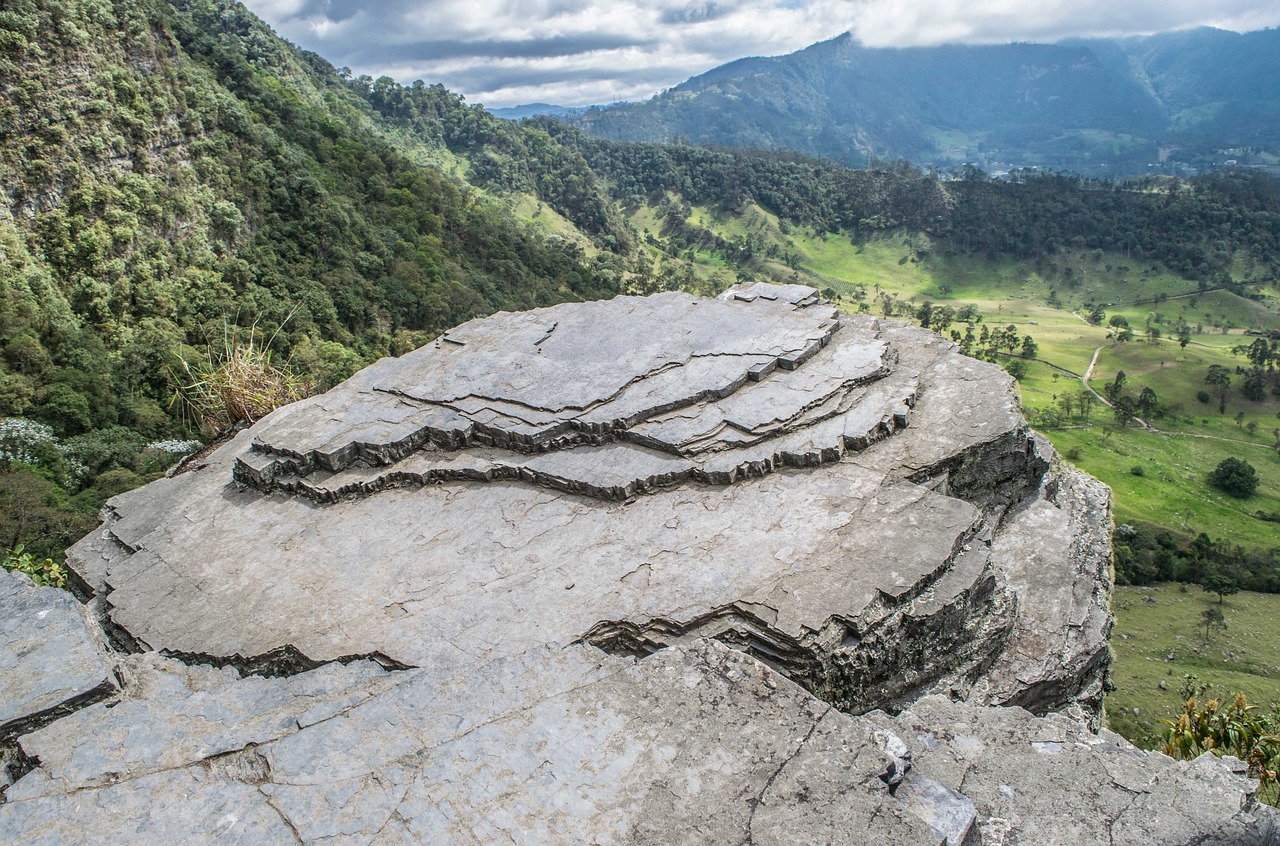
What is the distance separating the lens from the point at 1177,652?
2291 cm

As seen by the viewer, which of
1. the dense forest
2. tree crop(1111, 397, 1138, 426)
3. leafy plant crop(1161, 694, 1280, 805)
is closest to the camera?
leafy plant crop(1161, 694, 1280, 805)

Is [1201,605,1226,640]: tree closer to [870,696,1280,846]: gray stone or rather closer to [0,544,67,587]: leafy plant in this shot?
[870,696,1280,846]: gray stone

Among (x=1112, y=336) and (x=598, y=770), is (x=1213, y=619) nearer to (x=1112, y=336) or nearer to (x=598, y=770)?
(x=598, y=770)

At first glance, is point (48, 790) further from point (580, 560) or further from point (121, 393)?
point (121, 393)

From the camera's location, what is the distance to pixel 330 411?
9438 millimetres

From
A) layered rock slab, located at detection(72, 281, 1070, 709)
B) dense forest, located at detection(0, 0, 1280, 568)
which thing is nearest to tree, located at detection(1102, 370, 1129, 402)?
dense forest, located at detection(0, 0, 1280, 568)

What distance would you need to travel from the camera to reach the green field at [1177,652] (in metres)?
17.8

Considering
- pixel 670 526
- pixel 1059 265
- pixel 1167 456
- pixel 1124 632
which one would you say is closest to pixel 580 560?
pixel 670 526

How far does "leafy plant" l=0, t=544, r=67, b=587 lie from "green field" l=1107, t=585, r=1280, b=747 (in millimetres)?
19089

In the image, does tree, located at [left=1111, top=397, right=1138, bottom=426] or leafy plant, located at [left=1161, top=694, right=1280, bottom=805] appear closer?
leafy plant, located at [left=1161, top=694, right=1280, bottom=805]

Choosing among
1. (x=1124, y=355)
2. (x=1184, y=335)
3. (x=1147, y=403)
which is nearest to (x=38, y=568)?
(x=1147, y=403)

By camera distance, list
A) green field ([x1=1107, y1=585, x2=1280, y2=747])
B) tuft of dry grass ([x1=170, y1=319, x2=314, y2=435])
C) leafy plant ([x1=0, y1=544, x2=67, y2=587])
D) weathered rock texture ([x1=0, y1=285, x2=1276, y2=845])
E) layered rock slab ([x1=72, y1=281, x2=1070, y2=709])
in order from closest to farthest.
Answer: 1. weathered rock texture ([x1=0, y1=285, x2=1276, y2=845])
2. layered rock slab ([x1=72, y1=281, x2=1070, y2=709])
3. leafy plant ([x1=0, y1=544, x2=67, y2=587])
4. tuft of dry grass ([x1=170, y1=319, x2=314, y2=435])
5. green field ([x1=1107, y1=585, x2=1280, y2=747])

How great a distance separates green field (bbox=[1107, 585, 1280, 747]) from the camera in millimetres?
17828

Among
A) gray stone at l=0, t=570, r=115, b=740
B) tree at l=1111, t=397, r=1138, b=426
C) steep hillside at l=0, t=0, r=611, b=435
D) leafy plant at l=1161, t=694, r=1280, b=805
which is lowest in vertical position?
tree at l=1111, t=397, r=1138, b=426
